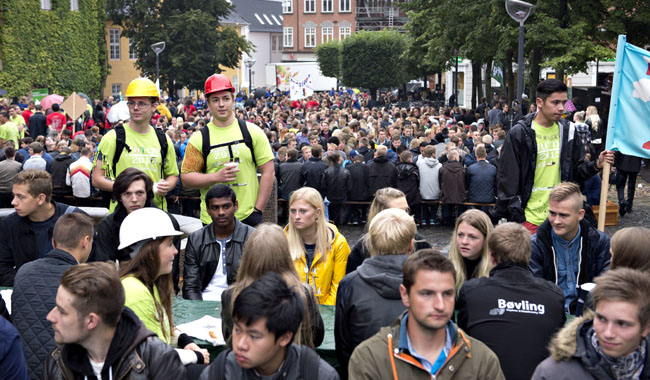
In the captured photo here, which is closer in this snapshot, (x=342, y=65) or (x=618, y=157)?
(x=618, y=157)

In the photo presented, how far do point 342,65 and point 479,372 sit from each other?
6867cm

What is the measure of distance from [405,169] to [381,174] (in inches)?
19.0

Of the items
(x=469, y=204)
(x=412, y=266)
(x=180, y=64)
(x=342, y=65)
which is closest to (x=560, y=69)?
(x=469, y=204)

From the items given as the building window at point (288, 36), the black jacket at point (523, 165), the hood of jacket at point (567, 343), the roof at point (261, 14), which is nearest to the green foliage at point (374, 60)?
the building window at point (288, 36)

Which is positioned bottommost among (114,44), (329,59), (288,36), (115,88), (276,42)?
(115,88)

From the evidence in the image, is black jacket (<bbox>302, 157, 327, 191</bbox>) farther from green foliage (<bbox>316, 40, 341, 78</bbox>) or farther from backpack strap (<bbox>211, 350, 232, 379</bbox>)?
green foliage (<bbox>316, 40, 341, 78</bbox>)

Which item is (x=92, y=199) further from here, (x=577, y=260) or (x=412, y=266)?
(x=412, y=266)

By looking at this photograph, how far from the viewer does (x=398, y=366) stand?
12.4 ft

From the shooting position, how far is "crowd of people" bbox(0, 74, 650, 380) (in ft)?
12.0

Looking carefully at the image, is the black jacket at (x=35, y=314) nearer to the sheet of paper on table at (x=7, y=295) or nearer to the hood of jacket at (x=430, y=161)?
the sheet of paper on table at (x=7, y=295)

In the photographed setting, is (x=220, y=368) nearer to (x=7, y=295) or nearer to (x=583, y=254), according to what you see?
(x=7, y=295)

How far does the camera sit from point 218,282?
618 centimetres

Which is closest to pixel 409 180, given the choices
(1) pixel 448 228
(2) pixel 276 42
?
(1) pixel 448 228

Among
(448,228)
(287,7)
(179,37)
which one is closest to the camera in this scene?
(448,228)
